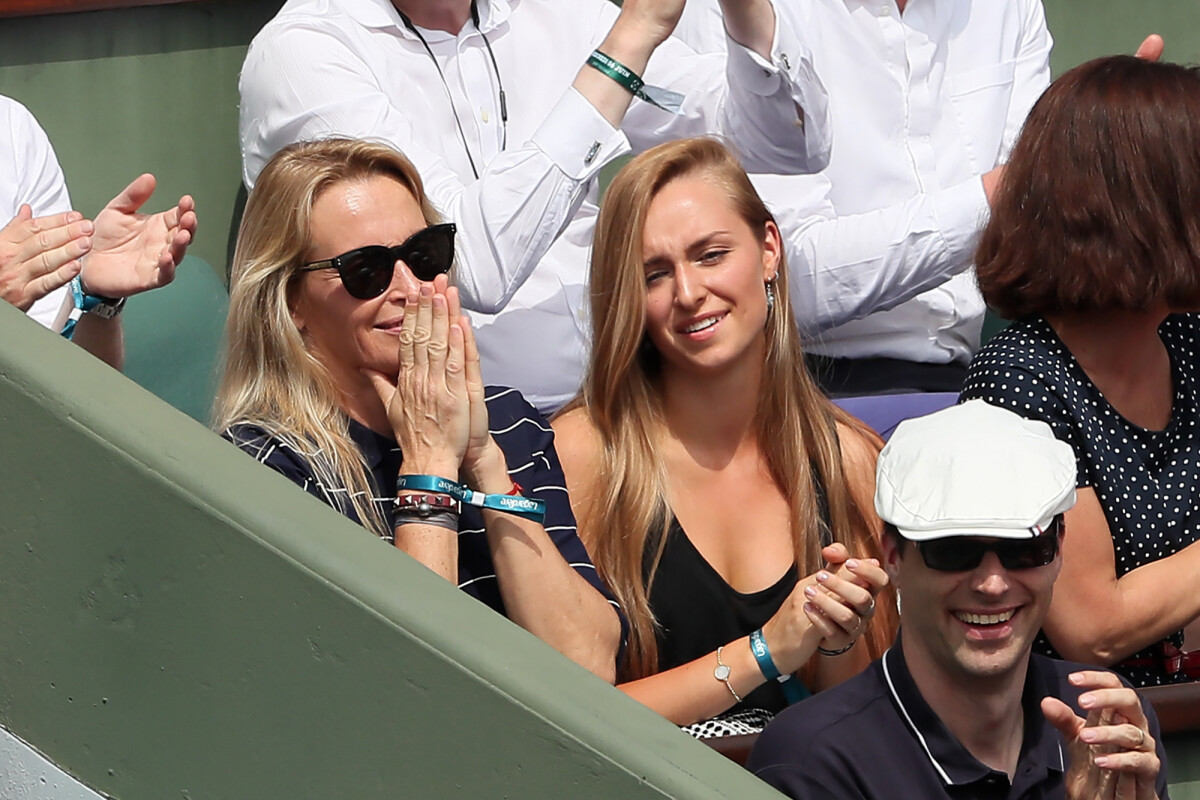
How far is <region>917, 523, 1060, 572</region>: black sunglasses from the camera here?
159 centimetres

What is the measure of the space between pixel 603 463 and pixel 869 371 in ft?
2.59

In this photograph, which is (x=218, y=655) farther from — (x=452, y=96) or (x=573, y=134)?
(x=452, y=96)

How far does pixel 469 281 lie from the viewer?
243cm

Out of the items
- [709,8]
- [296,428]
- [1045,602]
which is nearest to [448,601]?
[1045,602]

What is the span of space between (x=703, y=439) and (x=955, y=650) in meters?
0.84

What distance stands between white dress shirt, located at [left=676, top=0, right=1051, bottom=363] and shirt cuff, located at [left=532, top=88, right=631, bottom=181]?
52cm

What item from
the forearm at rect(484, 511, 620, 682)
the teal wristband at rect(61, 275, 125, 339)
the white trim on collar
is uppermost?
the teal wristband at rect(61, 275, 125, 339)

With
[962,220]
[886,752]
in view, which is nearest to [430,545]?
[886,752]

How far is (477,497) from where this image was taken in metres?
1.97

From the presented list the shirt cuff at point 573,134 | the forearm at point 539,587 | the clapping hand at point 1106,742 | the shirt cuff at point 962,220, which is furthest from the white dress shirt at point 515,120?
the clapping hand at point 1106,742

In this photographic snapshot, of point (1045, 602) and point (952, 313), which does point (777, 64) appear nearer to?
point (952, 313)

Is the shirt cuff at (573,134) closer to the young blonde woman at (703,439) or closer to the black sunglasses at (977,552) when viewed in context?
the young blonde woman at (703,439)

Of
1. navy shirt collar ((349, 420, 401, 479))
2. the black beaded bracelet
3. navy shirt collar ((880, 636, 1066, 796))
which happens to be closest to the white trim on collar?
navy shirt collar ((880, 636, 1066, 796))

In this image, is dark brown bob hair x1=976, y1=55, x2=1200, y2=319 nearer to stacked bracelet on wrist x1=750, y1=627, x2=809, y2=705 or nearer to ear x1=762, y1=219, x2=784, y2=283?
ear x1=762, y1=219, x2=784, y2=283
